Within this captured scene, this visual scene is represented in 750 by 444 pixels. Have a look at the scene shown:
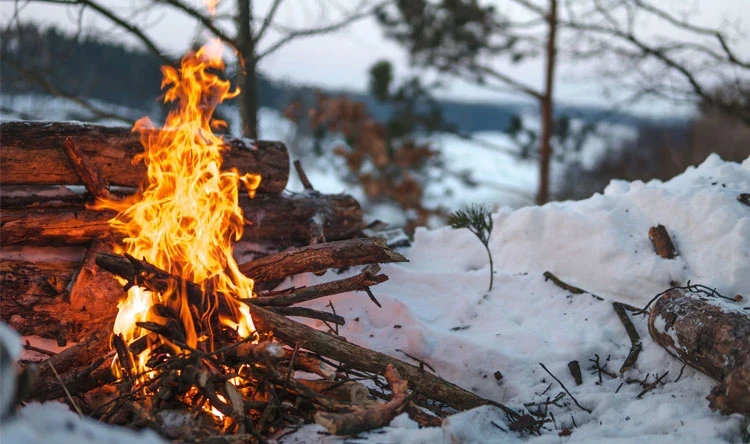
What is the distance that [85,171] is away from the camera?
12.8 feet

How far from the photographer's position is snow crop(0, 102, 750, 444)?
297 centimetres

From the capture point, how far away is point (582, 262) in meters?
→ 4.52

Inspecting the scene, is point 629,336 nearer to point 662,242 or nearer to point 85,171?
point 662,242

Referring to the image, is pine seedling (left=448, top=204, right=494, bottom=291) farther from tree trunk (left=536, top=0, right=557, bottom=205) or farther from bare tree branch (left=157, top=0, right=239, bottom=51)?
tree trunk (left=536, top=0, right=557, bottom=205)

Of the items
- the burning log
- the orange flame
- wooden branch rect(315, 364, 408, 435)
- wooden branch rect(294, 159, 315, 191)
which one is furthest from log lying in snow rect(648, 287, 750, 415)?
the burning log

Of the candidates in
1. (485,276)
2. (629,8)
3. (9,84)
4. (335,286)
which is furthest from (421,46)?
(335,286)

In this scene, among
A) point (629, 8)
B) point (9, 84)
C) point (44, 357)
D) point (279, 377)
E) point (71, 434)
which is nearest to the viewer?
point (71, 434)

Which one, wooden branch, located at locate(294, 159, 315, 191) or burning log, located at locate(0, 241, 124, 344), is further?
wooden branch, located at locate(294, 159, 315, 191)

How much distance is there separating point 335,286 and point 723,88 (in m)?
Answer: 9.97

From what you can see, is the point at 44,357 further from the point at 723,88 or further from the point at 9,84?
the point at 723,88

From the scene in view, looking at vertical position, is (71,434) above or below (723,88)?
below

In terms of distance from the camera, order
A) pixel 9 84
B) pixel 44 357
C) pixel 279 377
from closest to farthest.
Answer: pixel 279 377, pixel 44 357, pixel 9 84

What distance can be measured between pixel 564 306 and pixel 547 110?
368 inches

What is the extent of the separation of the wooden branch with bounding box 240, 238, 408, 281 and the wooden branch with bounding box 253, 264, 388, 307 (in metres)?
0.14
